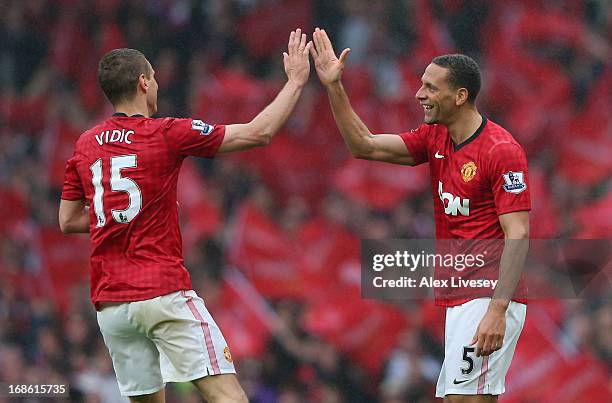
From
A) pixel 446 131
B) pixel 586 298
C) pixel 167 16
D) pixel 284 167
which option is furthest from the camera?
pixel 167 16

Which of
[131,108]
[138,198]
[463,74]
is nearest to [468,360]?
[463,74]

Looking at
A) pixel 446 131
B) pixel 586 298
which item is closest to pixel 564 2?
pixel 586 298

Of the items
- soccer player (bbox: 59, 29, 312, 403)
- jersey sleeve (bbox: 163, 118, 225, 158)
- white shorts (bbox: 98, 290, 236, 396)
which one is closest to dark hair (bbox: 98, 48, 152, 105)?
soccer player (bbox: 59, 29, 312, 403)

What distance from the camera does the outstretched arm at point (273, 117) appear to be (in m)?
5.52

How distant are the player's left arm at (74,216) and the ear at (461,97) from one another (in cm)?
189

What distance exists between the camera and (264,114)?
5.59 metres

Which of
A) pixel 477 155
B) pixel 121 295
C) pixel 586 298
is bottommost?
pixel 586 298

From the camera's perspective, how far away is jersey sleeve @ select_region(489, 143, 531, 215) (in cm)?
555

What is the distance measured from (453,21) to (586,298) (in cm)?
367

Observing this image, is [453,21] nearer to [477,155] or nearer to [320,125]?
[320,125]

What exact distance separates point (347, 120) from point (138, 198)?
1328mm

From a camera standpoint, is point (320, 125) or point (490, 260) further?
point (320, 125)

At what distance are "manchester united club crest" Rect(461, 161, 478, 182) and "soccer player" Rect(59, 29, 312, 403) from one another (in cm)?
91

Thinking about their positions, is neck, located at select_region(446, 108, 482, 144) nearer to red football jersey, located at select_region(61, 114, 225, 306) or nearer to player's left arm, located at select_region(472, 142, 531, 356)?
player's left arm, located at select_region(472, 142, 531, 356)
